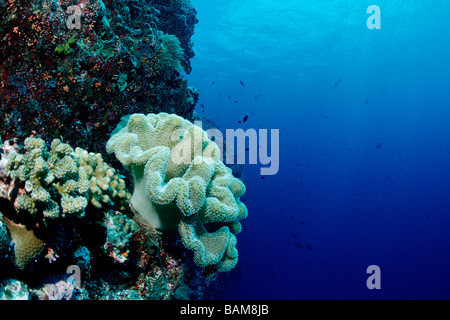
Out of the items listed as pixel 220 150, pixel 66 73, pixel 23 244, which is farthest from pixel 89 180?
pixel 220 150

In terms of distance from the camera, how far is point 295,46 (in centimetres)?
4456

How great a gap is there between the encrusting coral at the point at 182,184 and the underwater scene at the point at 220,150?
17 mm

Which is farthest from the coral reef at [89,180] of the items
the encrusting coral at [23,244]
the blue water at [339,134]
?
the blue water at [339,134]

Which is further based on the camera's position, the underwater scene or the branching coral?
the underwater scene

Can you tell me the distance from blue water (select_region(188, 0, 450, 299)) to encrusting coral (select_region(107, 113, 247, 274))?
15.6 metres

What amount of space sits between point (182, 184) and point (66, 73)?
1779 mm

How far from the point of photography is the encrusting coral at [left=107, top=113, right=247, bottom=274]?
216cm

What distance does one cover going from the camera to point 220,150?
497cm

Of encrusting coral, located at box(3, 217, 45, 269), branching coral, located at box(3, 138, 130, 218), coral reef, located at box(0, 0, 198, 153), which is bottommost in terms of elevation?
encrusting coral, located at box(3, 217, 45, 269)

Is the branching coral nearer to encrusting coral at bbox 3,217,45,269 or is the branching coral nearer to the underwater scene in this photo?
the underwater scene

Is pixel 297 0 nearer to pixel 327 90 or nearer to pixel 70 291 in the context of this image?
pixel 327 90

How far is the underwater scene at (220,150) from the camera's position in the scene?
76.1 inches

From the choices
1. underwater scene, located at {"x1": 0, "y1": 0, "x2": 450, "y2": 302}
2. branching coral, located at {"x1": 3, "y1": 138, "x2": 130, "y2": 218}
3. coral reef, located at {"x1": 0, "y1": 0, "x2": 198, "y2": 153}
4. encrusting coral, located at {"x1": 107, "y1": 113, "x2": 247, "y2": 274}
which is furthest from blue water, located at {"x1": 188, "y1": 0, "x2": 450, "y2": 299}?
branching coral, located at {"x1": 3, "y1": 138, "x2": 130, "y2": 218}

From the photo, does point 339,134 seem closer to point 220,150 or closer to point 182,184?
point 220,150
